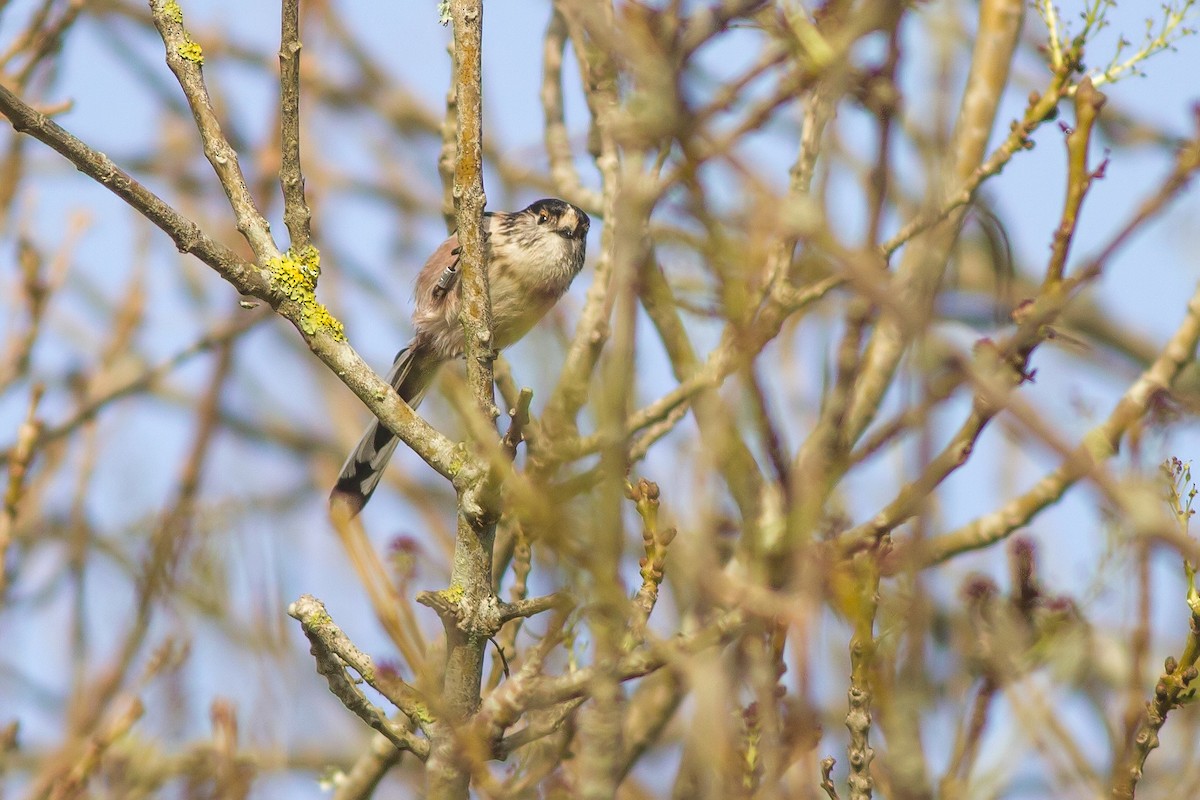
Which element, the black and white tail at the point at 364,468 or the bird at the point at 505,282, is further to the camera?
the bird at the point at 505,282

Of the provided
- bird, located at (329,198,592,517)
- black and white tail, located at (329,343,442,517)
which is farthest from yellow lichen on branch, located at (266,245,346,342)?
bird, located at (329,198,592,517)

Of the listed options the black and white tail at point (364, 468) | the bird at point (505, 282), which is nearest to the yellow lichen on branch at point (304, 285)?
the black and white tail at point (364, 468)

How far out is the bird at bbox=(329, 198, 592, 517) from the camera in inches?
196

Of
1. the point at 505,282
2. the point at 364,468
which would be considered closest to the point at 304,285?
the point at 364,468

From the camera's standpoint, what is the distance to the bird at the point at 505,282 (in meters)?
4.97

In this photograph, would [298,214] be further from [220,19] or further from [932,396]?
[220,19]

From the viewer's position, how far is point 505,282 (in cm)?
510

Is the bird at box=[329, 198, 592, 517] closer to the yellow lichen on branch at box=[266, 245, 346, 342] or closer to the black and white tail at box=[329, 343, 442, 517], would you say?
the black and white tail at box=[329, 343, 442, 517]

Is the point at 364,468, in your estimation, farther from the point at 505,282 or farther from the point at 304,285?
the point at 304,285

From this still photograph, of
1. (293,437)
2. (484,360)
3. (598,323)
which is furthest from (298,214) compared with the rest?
(293,437)

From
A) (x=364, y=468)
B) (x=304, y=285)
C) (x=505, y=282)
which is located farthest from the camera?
(x=505, y=282)

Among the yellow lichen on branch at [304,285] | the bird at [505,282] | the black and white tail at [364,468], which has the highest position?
the bird at [505,282]

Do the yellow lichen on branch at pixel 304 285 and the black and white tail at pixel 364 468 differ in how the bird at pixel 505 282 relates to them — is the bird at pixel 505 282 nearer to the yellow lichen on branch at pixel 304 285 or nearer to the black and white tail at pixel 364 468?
the black and white tail at pixel 364 468

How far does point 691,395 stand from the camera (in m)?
3.67
